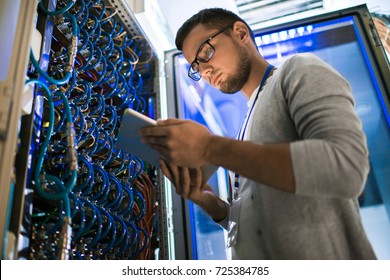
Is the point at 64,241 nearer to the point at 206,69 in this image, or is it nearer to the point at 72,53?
the point at 72,53

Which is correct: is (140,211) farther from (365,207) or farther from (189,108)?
(365,207)

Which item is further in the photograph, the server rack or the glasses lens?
the glasses lens

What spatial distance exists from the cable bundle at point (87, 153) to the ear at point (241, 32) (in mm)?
561

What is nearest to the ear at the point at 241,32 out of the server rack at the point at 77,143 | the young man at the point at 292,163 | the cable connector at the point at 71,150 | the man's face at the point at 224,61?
the man's face at the point at 224,61

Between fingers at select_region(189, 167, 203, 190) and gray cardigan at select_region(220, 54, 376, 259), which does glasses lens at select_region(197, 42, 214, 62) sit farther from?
fingers at select_region(189, 167, 203, 190)

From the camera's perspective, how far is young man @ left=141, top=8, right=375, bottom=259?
674 mm

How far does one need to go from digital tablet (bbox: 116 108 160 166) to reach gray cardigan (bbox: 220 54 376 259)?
0.31 metres

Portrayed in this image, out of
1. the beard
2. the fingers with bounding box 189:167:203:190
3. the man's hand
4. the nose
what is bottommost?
the man's hand

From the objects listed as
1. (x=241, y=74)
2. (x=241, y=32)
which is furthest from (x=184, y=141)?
(x=241, y=32)

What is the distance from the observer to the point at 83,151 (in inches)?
46.3

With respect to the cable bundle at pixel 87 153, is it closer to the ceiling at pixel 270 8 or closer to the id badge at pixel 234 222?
the id badge at pixel 234 222

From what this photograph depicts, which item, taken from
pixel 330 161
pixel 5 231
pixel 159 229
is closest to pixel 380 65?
pixel 330 161

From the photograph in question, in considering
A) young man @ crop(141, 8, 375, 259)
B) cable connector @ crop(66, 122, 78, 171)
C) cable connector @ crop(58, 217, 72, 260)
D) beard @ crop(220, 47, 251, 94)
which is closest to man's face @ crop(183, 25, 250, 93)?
beard @ crop(220, 47, 251, 94)

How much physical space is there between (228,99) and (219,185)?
0.58 m
